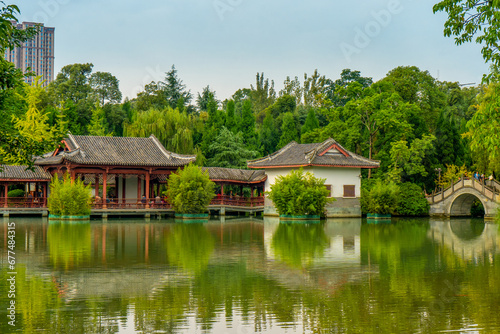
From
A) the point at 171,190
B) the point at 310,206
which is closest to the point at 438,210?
the point at 310,206

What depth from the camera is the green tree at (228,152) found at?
48.9 meters

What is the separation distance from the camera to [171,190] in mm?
36406

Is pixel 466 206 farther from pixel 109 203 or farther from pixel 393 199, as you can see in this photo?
pixel 109 203

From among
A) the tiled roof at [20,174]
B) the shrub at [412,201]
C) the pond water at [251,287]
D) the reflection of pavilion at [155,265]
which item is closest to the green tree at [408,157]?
the shrub at [412,201]

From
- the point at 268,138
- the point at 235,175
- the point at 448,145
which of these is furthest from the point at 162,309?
the point at 268,138

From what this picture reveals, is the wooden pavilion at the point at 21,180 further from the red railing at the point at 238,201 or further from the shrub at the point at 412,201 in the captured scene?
the shrub at the point at 412,201

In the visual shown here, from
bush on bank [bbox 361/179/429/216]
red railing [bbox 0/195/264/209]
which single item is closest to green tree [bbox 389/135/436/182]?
bush on bank [bbox 361/179/429/216]

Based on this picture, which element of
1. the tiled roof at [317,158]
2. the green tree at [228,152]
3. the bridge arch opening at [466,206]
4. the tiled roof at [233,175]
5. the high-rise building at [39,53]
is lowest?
the bridge arch opening at [466,206]

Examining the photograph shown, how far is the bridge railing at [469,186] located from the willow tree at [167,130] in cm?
1681

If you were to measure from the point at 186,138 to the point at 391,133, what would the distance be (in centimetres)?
1398

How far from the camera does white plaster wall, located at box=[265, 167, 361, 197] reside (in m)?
38.6

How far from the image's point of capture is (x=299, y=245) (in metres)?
20.3

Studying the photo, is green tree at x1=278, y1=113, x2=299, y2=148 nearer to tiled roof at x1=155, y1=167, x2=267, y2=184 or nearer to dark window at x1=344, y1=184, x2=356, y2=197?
tiled roof at x1=155, y1=167, x2=267, y2=184

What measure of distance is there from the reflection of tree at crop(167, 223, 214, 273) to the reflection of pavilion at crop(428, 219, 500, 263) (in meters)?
6.56
